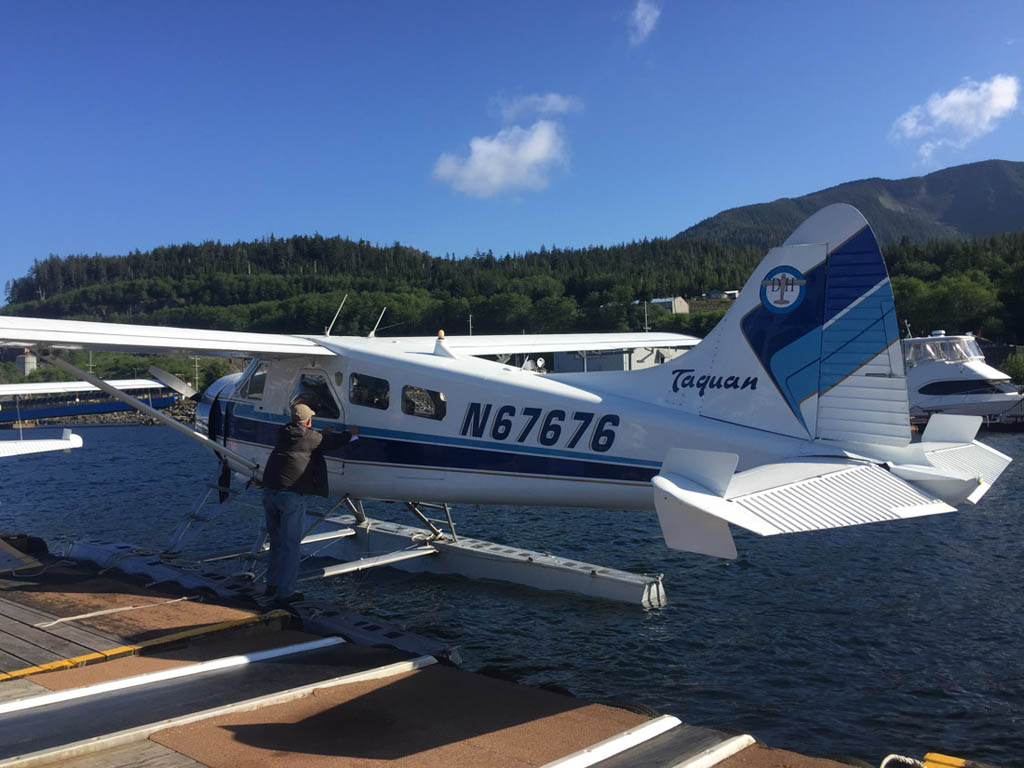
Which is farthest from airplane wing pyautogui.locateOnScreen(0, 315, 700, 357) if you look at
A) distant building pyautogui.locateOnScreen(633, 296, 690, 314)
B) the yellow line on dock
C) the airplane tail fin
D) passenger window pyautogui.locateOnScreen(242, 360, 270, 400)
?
distant building pyautogui.locateOnScreen(633, 296, 690, 314)

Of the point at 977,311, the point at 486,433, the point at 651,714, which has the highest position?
the point at 977,311

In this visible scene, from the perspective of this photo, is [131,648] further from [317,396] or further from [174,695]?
[317,396]

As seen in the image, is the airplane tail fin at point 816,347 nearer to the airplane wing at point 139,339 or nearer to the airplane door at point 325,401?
the airplane door at point 325,401

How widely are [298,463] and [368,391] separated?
1.36 meters

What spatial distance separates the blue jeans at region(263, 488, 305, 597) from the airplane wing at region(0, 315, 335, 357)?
183 cm

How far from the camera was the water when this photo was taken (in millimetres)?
5551

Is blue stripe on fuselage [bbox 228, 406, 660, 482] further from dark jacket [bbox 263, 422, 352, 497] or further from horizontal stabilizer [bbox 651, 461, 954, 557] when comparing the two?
horizontal stabilizer [bbox 651, 461, 954, 557]

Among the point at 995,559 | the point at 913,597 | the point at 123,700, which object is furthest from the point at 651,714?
the point at 995,559

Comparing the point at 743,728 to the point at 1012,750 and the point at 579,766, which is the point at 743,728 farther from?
the point at 579,766

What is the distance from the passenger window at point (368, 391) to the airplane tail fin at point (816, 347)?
10.5 ft

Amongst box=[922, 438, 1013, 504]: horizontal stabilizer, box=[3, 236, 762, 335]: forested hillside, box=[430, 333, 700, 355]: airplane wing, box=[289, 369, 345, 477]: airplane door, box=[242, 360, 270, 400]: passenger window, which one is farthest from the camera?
box=[3, 236, 762, 335]: forested hillside

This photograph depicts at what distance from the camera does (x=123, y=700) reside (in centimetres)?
430

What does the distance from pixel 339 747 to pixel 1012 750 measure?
4.45 m

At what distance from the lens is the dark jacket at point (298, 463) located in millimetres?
6770
